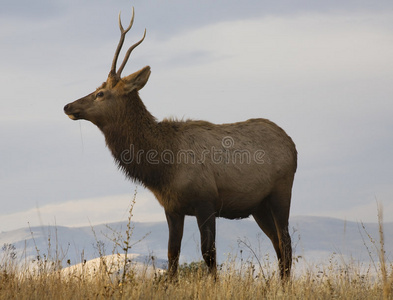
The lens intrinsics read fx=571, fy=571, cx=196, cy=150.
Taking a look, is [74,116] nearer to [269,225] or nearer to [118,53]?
[118,53]

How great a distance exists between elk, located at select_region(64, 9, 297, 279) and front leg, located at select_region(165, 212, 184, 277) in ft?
0.05

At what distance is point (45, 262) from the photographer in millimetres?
7375

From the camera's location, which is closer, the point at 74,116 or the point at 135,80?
the point at 135,80

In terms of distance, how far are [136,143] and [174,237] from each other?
1.52m

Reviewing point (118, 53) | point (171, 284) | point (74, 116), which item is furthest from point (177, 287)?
point (118, 53)

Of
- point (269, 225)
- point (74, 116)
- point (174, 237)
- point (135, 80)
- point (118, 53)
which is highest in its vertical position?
point (118, 53)

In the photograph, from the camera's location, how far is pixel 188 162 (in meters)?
8.52

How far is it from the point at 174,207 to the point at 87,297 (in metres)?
2.39

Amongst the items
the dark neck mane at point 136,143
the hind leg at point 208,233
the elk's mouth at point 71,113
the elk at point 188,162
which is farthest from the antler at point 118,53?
the hind leg at point 208,233

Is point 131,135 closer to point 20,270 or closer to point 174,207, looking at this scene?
point 174,207

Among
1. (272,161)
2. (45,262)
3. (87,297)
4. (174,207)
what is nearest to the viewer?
(87,297)

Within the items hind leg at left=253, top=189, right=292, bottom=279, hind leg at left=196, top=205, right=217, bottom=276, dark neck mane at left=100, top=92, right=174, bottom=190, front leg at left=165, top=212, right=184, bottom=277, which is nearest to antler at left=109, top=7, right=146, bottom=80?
dark neck mane at left=100, top=92, right=174, bottom=190

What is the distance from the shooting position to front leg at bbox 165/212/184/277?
27.3 feet

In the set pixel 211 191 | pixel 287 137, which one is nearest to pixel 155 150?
pixel 211 191
